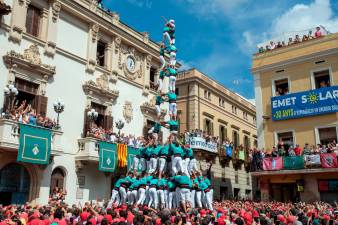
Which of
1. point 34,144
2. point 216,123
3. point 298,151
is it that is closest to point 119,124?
point 34,144

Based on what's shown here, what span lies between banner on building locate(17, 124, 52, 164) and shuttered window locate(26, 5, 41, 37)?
618cm

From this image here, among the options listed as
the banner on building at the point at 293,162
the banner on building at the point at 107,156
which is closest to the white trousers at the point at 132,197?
the banner on building at the point at 107,156

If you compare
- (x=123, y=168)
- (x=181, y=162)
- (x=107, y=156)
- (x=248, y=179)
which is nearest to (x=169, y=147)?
(x=181, y=162)

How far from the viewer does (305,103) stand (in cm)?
2548

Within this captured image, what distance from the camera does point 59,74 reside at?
22.2 meters

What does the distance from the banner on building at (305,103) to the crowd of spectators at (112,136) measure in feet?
34.5

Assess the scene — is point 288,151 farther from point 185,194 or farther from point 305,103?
point 185,194

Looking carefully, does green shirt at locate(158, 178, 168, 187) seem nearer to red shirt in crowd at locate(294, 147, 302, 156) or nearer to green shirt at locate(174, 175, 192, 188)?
green shirt at locate(174, 175, 192, 188)

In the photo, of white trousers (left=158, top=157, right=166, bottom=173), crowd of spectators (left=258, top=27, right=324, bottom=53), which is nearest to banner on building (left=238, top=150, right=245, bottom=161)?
crowd of spectators (left=258, top=27, right=324, bottom=53)

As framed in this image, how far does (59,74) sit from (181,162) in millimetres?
10354

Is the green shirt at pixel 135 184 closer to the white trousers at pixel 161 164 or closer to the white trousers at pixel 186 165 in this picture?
the white trousers at pixel 161 164

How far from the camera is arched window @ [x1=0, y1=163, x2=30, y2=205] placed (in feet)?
60.8

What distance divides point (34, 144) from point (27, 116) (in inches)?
63.6

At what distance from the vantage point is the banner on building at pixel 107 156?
22.4 m
